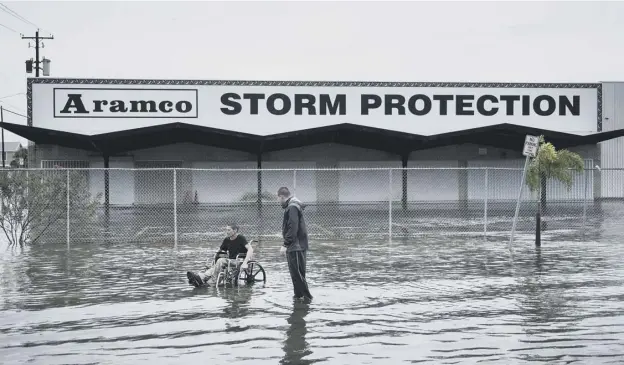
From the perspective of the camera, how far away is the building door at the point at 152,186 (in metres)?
38.1

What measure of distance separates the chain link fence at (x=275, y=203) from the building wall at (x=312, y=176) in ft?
0.18

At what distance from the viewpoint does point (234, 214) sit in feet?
107

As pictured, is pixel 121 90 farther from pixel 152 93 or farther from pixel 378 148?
pixel 378 148

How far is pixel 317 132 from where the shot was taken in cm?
3625

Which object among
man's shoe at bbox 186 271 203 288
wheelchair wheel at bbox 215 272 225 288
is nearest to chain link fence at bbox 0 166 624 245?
wheelchair wheel at bbox 215 272 225 288

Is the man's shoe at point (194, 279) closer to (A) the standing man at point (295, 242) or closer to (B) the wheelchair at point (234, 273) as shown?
(B) the wheelchair at point (234, 273)

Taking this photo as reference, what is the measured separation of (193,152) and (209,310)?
97.1ft

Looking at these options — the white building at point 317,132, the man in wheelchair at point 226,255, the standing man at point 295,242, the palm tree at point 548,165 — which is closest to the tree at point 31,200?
the man in wheelchair at point 226,255

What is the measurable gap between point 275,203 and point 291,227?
25.3m

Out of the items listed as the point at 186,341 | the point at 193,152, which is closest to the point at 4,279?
the point at 186,341

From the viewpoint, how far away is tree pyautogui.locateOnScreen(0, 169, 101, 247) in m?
19.6

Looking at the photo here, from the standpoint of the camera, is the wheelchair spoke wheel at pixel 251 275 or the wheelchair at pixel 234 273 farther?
the wheelchair spoke wheel at pixel 251 275

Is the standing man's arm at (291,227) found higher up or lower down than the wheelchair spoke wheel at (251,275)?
higher up

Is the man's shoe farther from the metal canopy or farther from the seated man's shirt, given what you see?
the metal canopy
